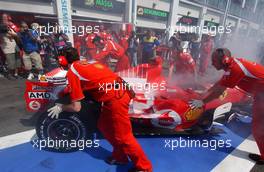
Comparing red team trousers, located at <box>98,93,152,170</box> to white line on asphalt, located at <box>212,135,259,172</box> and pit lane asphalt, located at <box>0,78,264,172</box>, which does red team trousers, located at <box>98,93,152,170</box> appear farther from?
pit lane asphalt, located at <box>0,78,264,172</box>

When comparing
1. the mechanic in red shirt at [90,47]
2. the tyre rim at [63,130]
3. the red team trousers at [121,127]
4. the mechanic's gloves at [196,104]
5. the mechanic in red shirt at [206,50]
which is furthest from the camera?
the mechanic in red shirt at [206,50]

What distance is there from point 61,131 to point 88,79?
110 cm

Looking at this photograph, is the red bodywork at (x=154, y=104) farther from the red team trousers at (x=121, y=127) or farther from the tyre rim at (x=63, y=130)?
the red team trousers at (x=121, y=127)

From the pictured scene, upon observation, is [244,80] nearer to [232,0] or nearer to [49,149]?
[49,149]

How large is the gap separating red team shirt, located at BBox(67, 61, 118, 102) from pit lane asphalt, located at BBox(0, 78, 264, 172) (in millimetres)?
1935

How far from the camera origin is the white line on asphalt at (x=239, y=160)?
10.2 ft

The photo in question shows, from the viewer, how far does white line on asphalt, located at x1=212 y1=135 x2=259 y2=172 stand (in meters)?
3.10

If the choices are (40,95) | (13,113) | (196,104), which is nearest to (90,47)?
(13,113)

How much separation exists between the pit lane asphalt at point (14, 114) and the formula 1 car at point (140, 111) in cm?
71

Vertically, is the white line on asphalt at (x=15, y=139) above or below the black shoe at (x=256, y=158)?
above

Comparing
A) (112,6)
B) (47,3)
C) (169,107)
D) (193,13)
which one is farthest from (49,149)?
(193,13)

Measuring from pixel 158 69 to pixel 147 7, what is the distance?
1503 cm

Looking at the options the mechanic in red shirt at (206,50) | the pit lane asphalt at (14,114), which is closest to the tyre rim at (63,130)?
the pit lane asphalt at (14,114)

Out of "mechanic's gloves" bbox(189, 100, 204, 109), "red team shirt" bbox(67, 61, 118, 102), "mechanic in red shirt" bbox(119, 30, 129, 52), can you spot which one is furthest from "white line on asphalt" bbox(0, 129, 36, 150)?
"mechanic in red shirt" bbox(119, 30, 129, 52)
